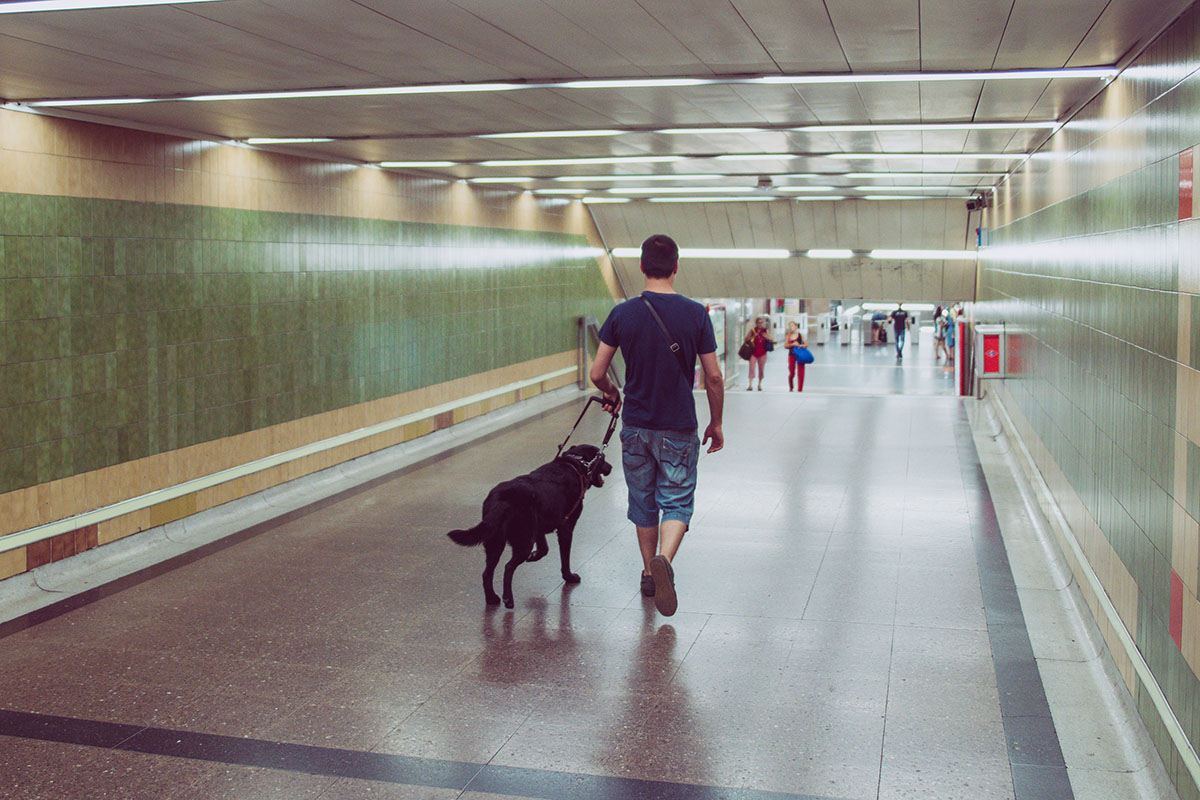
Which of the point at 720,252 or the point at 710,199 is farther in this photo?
the point at 720,252

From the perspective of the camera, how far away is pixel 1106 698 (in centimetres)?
461

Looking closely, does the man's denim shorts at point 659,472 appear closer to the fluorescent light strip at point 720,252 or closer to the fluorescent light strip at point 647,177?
the fluorescent light strip at point 647,177

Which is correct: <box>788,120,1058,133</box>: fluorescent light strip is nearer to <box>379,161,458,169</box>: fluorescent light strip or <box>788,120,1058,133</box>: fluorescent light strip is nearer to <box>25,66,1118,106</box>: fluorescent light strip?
<box>25,66,1118,106</box>: fluorescent light strip

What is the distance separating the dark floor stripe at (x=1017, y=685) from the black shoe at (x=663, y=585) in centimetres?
144

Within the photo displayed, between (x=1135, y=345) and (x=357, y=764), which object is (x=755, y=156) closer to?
(x=1135, y=345)

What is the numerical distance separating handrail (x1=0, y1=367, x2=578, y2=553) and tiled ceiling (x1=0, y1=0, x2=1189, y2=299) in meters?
2.38

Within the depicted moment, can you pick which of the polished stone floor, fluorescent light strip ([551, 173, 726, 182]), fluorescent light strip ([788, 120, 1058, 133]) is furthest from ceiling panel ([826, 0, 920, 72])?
fluorescent light strip ([551, 173, 726, 182])

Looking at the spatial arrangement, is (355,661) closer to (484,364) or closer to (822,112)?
(822,112)

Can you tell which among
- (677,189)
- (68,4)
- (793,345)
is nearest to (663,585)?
(68,4)

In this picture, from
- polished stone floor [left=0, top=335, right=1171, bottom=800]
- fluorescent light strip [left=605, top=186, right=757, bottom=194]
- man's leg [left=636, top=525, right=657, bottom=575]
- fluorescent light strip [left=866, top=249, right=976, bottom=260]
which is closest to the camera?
polished stone floor [left=0, top=335, right=1171, bottom=800]

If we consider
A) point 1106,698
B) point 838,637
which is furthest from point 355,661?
point 1106,698

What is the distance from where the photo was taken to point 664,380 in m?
5.47

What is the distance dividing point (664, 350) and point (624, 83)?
4.62ft

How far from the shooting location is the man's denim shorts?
5.51m
